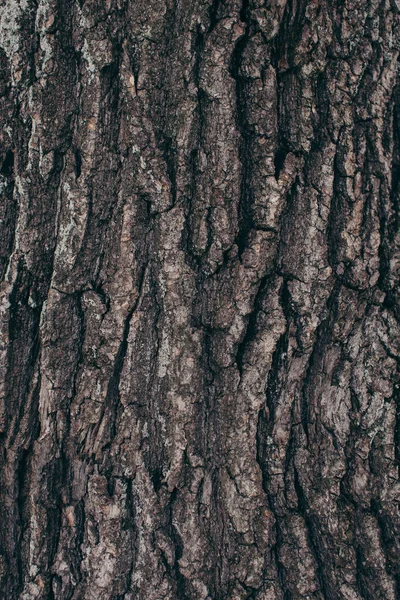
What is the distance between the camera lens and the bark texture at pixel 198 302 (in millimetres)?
1771

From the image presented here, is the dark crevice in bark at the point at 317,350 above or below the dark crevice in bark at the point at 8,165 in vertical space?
below

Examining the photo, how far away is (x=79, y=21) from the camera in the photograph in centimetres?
178

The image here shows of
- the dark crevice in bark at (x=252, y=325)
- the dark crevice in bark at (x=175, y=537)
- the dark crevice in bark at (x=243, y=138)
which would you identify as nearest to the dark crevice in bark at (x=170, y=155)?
the dark crevice in bark at (x=243, y=138)

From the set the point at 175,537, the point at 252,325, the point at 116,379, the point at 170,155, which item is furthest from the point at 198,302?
the point at 175,537

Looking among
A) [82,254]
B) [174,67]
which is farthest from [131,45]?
[82,254]

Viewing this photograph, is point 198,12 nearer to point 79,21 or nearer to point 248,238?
point 79,21

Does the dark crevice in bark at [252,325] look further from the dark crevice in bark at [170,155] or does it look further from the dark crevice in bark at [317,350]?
the dark crevice in bark at [170,155]

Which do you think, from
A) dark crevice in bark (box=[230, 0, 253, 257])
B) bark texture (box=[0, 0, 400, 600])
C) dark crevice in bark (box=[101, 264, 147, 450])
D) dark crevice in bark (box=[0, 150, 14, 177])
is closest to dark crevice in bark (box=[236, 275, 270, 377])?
bark texture (box=[0, 0, 400, 600])

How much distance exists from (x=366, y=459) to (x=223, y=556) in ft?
1.94

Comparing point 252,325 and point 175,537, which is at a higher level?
point 252,325

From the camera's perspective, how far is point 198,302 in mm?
1837

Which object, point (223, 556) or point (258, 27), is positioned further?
point (223, 556)

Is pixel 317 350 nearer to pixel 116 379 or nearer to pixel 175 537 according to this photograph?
pixel 116 379

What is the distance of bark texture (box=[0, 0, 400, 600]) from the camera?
5.81ft
